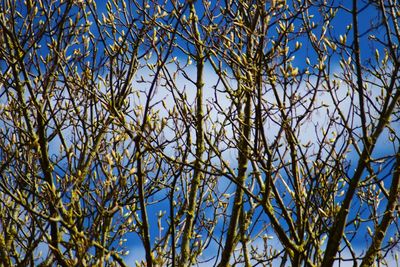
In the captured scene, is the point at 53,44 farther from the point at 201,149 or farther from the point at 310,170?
the point at 310,170

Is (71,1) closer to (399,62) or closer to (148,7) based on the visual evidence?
(148,7)

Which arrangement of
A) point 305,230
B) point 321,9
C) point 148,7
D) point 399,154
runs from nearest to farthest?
point 399,154 → point 305,230 → point 321,9 → point 148,7

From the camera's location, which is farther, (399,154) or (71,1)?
(71,1)

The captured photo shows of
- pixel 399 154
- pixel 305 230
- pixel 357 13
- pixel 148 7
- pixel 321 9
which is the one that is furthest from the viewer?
pixel 148 7

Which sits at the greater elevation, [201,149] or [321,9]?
[321,9]

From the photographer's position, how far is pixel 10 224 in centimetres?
638

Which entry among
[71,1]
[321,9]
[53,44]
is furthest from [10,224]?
[321,9]

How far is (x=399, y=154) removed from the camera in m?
5.14

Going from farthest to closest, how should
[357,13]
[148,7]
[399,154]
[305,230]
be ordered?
[148,7] → [305,230] → [399,154] → [357,13]

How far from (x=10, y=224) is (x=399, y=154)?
3938 mm

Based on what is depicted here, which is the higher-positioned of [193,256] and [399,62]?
[399,62]

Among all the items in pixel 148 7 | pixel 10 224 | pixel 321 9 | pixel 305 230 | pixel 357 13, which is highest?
pixel 148 7

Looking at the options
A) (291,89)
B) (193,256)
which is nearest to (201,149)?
(193,256)

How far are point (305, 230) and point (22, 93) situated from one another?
3157 mm
